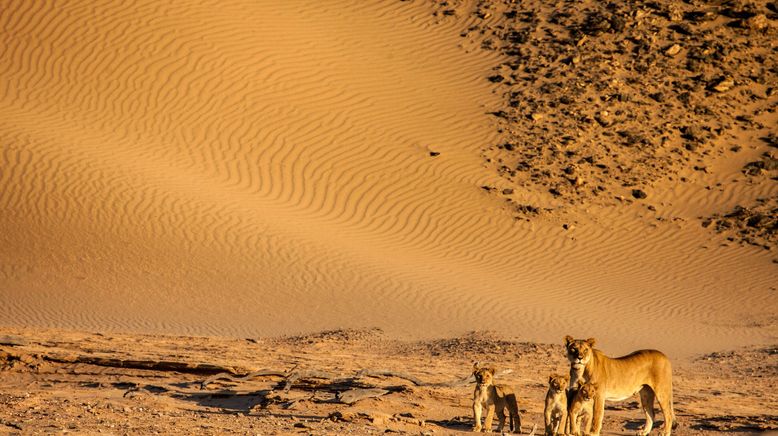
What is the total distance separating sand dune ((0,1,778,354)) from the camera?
2027 centimetres

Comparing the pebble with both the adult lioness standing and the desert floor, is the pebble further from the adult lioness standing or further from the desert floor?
the adult lioness standing

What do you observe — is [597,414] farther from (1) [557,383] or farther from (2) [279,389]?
(2) [279,389]

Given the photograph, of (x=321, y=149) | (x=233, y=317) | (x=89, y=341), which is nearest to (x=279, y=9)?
(x=321, y=149)

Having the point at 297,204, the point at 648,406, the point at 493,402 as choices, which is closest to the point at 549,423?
the point at 493,402

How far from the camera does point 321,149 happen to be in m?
29.4

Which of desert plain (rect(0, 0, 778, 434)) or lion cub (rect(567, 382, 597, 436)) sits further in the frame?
desert plain (rect(0, 0, 778, 434))

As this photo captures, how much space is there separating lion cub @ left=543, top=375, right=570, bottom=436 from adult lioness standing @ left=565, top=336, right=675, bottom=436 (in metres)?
0.17

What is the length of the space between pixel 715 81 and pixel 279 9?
18435mm

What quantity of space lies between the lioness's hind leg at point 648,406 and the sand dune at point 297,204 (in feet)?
31.7

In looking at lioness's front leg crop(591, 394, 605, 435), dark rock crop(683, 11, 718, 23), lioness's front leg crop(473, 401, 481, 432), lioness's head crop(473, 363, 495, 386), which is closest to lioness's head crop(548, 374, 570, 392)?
lioness's front leg crop(591, 394, 605, 435)

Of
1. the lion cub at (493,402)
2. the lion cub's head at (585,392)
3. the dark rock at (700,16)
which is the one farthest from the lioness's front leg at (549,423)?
the dark rock at (700,16)

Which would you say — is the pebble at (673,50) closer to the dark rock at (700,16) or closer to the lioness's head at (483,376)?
the dark rock at (700,16)

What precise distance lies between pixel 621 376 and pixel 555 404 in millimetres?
860

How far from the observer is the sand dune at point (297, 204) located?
66.5 feet
